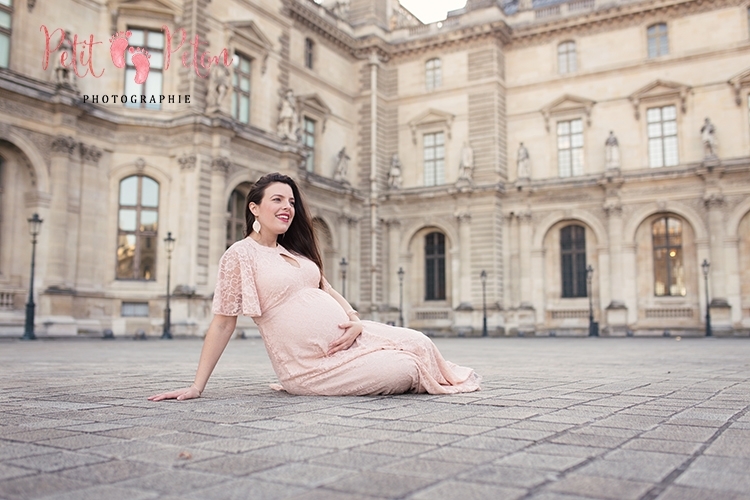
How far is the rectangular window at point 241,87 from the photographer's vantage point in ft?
88.5

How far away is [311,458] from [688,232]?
103 ft

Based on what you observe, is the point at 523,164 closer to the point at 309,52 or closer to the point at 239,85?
the point at 309,52

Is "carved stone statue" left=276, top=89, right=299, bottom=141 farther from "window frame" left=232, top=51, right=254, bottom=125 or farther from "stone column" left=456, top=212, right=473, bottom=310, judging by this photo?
"stone column" left=456, top=212, right=473, bottom=310

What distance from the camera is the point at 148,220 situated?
24438mm

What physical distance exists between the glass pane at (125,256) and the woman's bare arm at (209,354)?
780 inches

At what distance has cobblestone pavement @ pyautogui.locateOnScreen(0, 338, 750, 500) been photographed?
263cm

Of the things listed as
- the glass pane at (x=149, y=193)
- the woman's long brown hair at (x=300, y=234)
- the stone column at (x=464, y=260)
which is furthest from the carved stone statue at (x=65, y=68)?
the woman's long brown hair at (x=300, y=234)

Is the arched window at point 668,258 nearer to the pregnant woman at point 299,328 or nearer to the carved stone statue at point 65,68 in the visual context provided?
the carved stone statue at point 65,68

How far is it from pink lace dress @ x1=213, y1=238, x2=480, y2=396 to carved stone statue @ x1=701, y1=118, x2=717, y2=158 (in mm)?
28287

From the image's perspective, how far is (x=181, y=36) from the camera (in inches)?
982

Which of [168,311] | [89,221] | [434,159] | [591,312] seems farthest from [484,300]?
[89,221]

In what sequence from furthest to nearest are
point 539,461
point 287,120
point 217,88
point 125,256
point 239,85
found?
point 287,120, point 239,85, point 217,88, point 125,256, point 539,461

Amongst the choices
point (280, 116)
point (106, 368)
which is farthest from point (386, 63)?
point (106, 368)

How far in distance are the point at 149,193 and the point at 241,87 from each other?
5.93 meters
